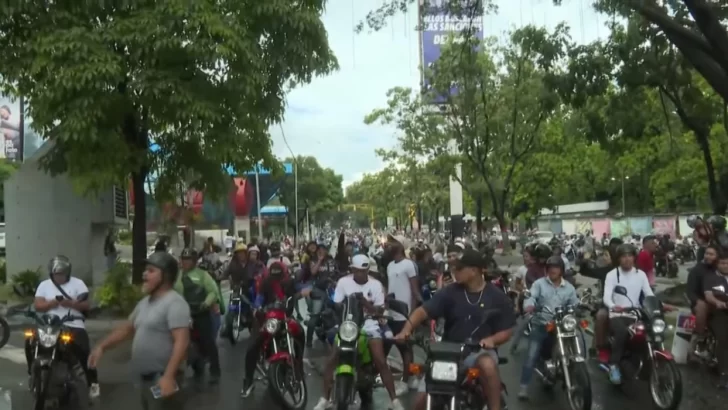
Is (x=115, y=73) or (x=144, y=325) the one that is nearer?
(x=144, y=325)

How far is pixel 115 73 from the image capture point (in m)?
14.4

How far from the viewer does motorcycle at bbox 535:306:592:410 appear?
26.4 feet

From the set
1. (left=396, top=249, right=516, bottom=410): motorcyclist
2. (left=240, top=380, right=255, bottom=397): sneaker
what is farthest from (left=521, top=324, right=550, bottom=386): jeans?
(left=396, top=249, right=516, bottom=410): motorcyclist

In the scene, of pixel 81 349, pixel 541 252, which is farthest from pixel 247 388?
pixel 541 252

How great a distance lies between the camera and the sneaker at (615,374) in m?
9.13

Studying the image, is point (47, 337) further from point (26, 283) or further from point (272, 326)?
point (26, 283)

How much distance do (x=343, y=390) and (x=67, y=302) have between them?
308 cm

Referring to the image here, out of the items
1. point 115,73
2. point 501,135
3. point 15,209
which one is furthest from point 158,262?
point 501,135

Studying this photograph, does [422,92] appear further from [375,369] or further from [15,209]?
[375,369]

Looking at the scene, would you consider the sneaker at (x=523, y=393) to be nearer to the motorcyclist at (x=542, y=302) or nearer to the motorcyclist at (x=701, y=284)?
the motorcyclist at (x=542, y=302)

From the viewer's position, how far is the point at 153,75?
49.0 feet

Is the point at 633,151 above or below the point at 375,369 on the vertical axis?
above

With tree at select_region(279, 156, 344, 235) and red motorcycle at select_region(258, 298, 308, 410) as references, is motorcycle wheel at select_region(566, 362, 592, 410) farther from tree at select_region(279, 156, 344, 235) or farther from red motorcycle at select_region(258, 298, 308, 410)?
tree at select_region(279, 156, 344, 235)

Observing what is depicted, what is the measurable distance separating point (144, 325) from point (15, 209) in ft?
56.2
